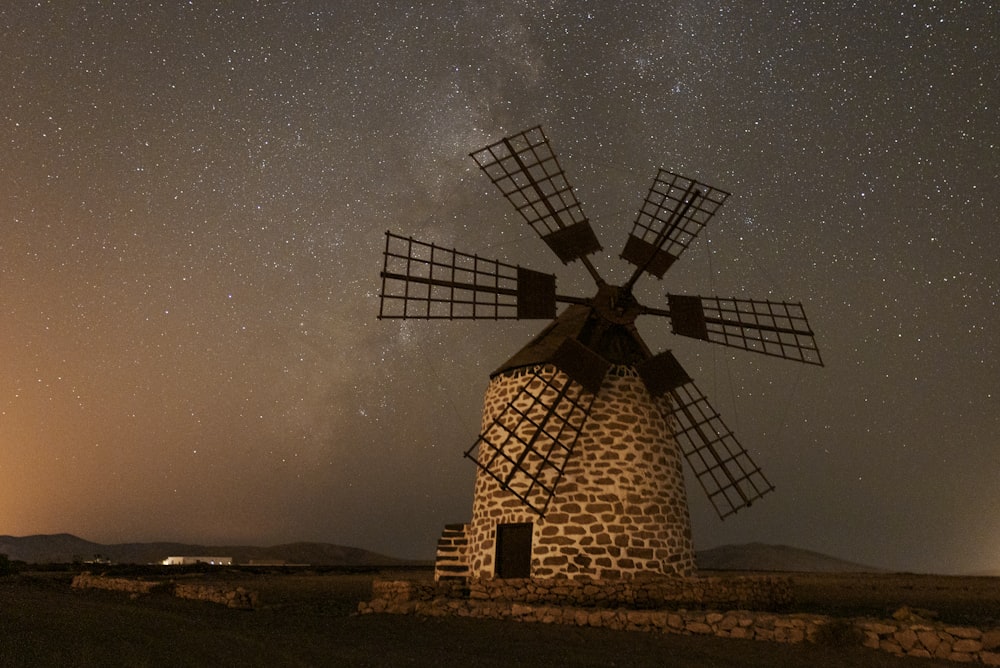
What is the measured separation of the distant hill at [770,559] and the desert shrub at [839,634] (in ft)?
249

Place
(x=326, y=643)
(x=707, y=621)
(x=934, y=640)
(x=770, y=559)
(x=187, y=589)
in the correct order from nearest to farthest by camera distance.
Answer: (x=934, y=640) < (x=326, y=643) < (x=707, y=621) < (x=187, y=589) < (x=770, y=559)

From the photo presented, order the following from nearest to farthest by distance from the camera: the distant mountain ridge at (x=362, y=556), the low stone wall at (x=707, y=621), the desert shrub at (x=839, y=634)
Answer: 1. the low stone wall at (x=707, y=621)
2. the desert shrub at (x=839, y=634)
3. the distant mountain ridge at (x=362, y=556)

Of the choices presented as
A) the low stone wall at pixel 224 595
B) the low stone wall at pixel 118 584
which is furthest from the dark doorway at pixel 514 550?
the low stone wall at pixel 118 584

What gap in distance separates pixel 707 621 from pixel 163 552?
113m

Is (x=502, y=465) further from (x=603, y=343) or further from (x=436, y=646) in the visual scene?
(x=436, y=646)

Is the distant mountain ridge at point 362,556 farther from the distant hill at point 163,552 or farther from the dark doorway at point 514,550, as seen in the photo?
the dark doorway at point 514,550

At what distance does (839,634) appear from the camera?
9.97 meters

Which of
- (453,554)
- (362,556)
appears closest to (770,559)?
(362,556)

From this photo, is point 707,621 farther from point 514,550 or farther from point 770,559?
point 770,559

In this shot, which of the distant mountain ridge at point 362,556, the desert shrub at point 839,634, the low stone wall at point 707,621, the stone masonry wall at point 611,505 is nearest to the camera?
the low stone wall at point 707,621

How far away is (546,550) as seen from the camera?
51.0 feet

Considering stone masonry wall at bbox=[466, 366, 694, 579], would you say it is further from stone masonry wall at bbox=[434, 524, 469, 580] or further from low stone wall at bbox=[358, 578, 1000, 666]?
low stone wall at bbox=[358, 578, 1000, 666]

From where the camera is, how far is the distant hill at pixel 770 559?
83.7m

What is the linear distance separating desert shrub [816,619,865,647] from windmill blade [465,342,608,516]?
261 inches
